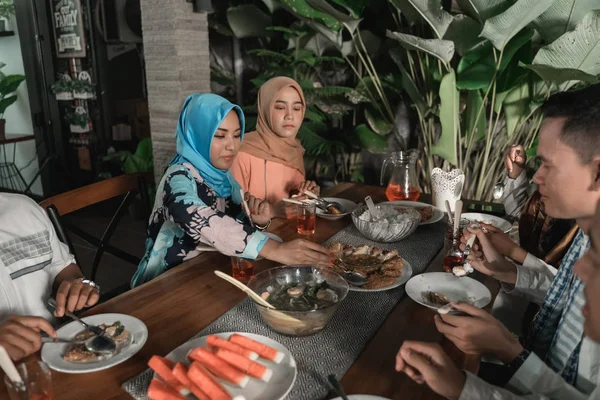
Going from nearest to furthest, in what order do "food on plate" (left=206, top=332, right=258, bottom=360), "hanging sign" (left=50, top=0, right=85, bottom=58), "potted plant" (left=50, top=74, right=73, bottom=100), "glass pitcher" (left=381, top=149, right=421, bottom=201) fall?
"food on plate" (left=206, top=332, right=258, bottom=360)
"glass pitcher" (left=381, top=149, right=421, bottom=201)
"hanging sign" (left=50, top=0, right=85, bottom=58)
"potted plant" (left=50, top=74, right=73, bottom=100)

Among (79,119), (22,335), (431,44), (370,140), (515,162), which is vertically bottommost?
(79,119)

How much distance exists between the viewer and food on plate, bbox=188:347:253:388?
33.9 inches

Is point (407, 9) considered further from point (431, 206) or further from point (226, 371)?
point (226, 371)

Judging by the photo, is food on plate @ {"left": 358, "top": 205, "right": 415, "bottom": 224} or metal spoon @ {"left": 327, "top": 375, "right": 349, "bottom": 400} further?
food on plate @ {"left": 358, "top": 205, "right": 415, "bottom": 224}

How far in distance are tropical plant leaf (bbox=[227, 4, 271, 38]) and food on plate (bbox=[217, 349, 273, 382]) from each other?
11.1 ft

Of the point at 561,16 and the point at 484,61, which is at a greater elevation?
the point at 561,16

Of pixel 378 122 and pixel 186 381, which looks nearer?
pixel 186 381

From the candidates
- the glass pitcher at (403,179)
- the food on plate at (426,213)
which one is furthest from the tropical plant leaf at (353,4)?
the food on plate at (426,213)

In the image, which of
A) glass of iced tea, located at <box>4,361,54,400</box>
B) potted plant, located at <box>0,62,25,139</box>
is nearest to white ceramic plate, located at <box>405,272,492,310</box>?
glass of iced tea, located at <box>4,361,54,400</box>

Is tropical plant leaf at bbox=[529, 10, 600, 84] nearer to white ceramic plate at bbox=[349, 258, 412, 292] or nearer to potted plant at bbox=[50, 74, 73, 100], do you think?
white ceramic plate at bbox=[349, 258, 412, 292]

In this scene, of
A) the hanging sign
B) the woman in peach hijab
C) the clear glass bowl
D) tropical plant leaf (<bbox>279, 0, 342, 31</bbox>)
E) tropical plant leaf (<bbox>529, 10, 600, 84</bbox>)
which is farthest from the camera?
the hanging sign

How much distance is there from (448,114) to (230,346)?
2.18 metres

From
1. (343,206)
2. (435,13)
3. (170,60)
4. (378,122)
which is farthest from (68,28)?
(343,206)

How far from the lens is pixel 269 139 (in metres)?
2.55
